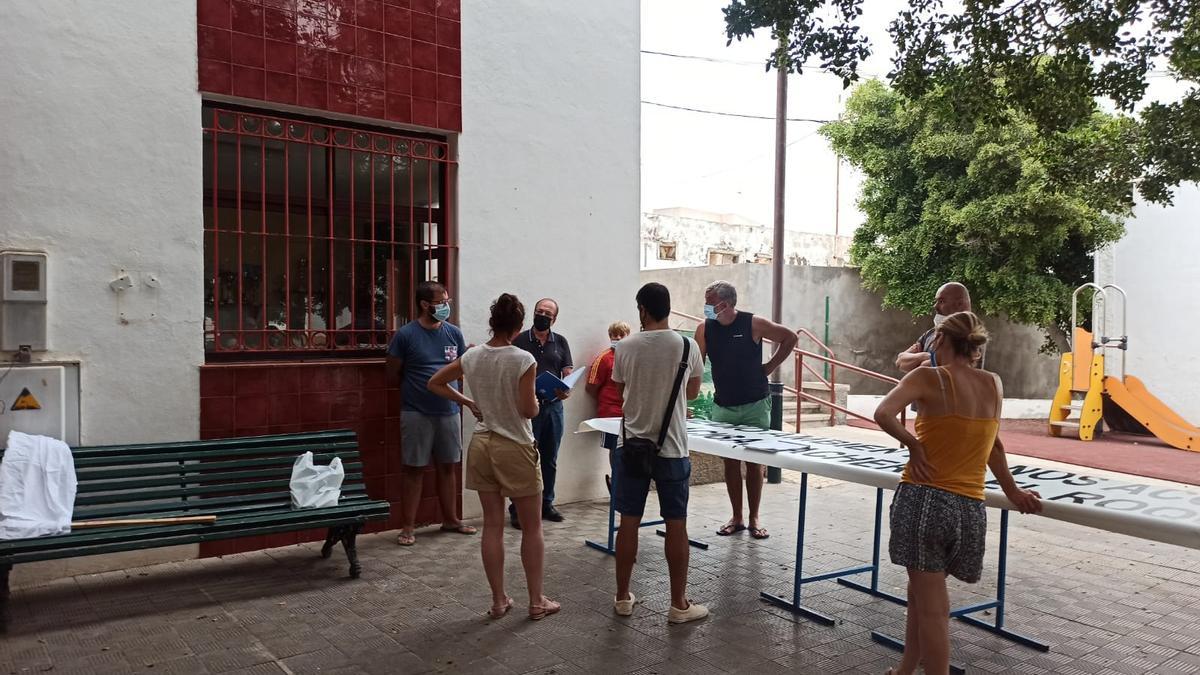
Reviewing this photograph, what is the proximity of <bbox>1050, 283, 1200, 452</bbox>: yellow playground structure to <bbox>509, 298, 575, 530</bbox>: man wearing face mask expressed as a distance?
8.63 m

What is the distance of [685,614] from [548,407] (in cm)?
263

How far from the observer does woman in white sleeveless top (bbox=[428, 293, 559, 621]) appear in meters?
4.42

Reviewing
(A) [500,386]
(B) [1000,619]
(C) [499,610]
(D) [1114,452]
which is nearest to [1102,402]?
(D) [1114,452]

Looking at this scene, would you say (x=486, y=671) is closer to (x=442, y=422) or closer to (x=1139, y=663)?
(x=442, y=422)

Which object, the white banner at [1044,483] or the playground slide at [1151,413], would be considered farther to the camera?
the playground slide at [1151,413]

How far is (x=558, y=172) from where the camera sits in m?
7.20

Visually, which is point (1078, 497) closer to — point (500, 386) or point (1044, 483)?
point (1044, 483)

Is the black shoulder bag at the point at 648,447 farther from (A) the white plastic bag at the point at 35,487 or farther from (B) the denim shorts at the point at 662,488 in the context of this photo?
(A) the white plastic bag at the point at 35,487

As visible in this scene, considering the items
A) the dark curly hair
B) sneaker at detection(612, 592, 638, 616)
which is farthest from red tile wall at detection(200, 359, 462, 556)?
sneaker at detection(612, 592, 638, 616)

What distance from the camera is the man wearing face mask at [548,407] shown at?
682 centimetres

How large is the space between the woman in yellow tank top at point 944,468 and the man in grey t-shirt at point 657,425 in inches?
47.6

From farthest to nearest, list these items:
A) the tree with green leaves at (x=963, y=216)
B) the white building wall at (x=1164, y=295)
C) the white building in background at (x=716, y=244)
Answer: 1. the white building in background at (x=716, y=244)
2. the tree with green leaves at (x=963, y=216)
3. the white building wall at (x=1164, y=295)

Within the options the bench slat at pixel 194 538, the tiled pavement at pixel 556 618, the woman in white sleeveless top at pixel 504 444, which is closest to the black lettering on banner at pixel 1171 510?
the tiled pavement at pixel 556 618

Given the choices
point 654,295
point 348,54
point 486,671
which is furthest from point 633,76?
point 486,671
